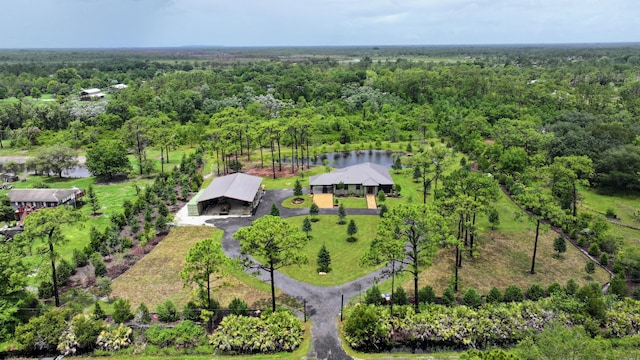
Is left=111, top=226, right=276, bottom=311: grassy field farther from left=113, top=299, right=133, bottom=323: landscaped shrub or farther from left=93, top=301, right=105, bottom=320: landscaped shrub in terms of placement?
left=93, top=301, right=105, bottom=320: landscaped shrub

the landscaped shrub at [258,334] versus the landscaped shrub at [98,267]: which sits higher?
the landscaped shrub at [98,267]

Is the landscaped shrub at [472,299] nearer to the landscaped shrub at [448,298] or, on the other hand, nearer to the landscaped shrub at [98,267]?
the landscaped shrub at [448,298]

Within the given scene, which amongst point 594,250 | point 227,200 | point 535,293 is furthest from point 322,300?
point 594,250

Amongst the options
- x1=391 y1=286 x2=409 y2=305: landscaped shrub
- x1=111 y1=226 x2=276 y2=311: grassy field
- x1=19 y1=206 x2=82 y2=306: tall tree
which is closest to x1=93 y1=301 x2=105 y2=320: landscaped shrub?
x1=111 y1=226 x2=276 y2=311: grassy field

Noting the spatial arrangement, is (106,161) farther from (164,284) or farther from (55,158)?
(164,284)

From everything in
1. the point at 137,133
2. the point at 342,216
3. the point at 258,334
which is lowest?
the point at 258,334

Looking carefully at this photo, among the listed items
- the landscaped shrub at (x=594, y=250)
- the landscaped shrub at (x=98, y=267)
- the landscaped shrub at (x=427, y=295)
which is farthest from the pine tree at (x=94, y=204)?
the landscaped shrub at (x=594, y=250)
